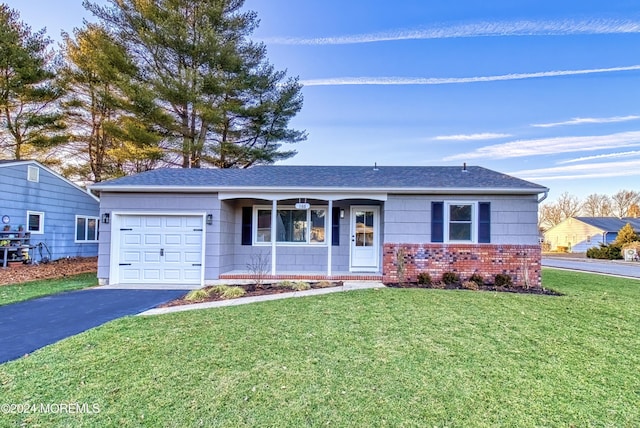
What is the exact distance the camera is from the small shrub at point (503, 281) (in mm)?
8891

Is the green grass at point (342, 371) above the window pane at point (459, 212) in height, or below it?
below

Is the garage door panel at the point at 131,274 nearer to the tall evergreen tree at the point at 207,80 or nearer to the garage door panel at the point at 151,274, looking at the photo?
the garage door panel at the point at 151,274

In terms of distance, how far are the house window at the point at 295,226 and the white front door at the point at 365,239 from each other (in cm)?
104

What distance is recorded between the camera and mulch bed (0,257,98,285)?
32.6 feet

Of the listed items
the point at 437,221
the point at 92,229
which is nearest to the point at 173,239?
the point at 437,221

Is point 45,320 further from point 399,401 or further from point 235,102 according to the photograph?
point 235,102

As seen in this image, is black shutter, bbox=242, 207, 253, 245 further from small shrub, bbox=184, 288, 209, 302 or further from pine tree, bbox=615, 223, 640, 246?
pine tree, bbox=615, 223, 640, 246

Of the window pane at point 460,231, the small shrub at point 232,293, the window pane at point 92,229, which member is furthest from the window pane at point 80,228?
the window pane at point 460,231

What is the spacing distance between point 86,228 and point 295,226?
451 inches

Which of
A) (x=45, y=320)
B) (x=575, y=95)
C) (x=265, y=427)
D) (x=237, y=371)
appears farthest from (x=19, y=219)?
(x=575, y=95)

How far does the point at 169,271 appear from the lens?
31.1 ft

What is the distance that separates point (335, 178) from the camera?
413 inches

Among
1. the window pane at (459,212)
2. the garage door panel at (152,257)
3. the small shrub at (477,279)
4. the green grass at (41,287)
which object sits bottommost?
the green grass at (41,287)

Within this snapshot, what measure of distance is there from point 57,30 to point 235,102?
9523 mm
